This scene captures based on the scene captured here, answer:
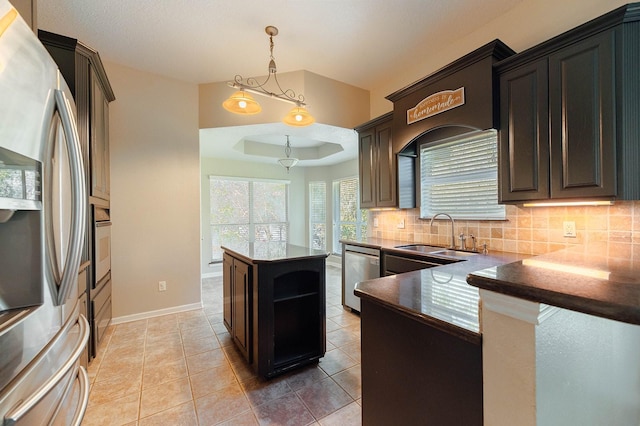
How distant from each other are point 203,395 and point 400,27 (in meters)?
3.59

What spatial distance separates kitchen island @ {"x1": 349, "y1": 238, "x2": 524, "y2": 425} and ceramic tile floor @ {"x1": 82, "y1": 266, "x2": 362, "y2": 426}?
2.54ft

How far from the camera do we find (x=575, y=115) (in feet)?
5.62

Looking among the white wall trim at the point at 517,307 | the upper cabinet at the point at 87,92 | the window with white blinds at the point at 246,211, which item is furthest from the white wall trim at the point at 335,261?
the white wall trim at the point at 517,307

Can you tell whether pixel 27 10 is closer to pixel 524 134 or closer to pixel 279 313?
pixel 279 313

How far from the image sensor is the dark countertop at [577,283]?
1.51 ft

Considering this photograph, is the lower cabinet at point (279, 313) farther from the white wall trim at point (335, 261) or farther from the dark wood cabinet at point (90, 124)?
the white wall trim at point (335, 261)

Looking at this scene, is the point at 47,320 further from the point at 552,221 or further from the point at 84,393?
the point at 552,221

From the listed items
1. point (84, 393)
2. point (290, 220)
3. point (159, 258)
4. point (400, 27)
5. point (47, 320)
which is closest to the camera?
point (47, 320)

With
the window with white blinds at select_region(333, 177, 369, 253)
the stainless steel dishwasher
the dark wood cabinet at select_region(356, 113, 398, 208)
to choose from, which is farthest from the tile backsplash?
the window with white blinds at select_region(333, 177, 369, 253)

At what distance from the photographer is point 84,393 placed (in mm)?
1230

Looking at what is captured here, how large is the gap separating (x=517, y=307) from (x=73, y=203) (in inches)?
63.9

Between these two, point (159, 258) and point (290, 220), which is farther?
point (290, 220)

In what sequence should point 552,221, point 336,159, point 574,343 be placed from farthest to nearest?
point 336,159
point 552,221
point 574,343

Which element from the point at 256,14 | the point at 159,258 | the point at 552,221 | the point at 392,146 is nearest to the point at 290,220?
the point at 159,258
